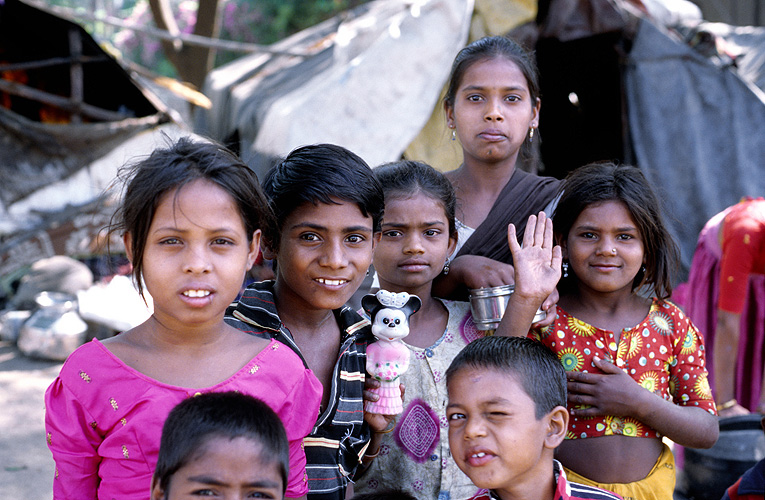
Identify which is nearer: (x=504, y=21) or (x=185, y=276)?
(x=185, y=276)

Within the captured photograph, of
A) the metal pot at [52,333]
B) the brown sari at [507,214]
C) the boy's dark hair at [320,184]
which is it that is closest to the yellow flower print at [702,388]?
the brown sari at [507,214]

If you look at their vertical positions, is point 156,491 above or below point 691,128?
below

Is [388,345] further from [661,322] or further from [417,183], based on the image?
[661,322]

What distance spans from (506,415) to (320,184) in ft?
2.50

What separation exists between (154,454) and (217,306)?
35 centimetres

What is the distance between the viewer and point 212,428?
1.40m

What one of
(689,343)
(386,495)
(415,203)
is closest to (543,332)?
(689,343)

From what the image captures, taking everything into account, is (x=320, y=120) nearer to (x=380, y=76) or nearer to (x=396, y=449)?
(x=380, y=76)

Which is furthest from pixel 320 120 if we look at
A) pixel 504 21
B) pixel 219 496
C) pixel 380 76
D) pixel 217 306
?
pixel 219 496

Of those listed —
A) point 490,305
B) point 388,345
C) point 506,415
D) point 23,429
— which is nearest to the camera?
point 506,415

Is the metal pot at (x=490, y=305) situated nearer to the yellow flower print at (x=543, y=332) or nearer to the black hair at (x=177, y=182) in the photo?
the yellow flower print at (x=543, y=332)

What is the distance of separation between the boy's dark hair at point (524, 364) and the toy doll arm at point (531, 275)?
0.15 m

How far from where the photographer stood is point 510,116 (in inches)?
97.1

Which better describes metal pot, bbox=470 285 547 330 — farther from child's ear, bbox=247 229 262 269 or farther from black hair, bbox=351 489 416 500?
child's ear, bbox=247 229 262 269
